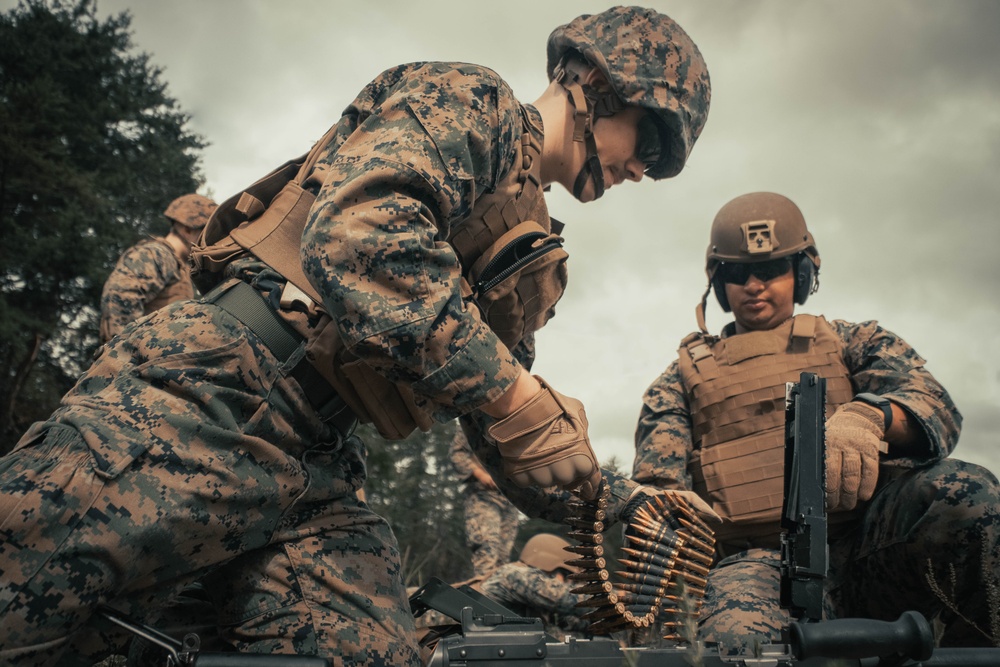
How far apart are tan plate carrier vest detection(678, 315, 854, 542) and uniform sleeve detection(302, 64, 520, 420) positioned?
2.57 m

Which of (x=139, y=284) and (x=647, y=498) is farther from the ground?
(x=139, y=284)

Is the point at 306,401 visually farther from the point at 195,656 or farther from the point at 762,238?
the point at 762,238

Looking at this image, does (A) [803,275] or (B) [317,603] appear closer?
(B) [317,603]

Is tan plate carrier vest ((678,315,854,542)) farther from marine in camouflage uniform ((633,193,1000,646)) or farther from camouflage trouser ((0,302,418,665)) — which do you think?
camouflage trouser ((0,302,418,665))

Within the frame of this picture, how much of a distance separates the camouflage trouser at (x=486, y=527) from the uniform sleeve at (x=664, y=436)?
4.91m

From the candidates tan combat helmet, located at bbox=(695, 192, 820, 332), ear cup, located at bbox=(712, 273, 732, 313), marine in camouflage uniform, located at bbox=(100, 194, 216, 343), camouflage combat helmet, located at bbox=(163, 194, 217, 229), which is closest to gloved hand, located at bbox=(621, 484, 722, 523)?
tan combat helmet, located at bbox=(695, 192, 820, 332)

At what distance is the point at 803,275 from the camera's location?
216 inches

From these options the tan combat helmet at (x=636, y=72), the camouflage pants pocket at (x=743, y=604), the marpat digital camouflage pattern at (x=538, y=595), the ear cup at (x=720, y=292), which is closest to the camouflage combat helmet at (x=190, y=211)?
the marpat digital camouflage pattern at (x=538, y=595)

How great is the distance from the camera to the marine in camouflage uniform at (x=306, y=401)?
7.55 ft

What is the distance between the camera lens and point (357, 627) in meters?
2.73

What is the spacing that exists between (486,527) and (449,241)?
753 centimetres

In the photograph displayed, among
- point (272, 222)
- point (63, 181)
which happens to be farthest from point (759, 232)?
point (63, 181)

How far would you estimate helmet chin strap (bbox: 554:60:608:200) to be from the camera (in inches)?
136

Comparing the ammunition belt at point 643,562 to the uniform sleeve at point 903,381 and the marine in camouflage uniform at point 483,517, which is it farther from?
the marine in camouflage uniform at point 483,517
